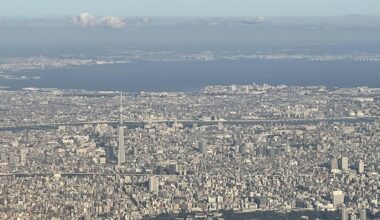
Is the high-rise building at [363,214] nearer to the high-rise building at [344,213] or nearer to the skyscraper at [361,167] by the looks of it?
the high-rise building at [344,213]

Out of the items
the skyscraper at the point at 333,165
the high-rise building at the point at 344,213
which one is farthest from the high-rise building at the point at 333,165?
the high-rise building at the point at 344,213

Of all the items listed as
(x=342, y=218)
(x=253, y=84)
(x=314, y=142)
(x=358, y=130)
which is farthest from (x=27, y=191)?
(x=253, y=84)

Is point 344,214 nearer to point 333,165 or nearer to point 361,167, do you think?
point 361,167

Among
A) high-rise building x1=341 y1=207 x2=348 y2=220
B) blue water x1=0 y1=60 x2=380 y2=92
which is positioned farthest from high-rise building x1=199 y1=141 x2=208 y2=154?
blue water x1=0 y1=60 x2=380 y2=92

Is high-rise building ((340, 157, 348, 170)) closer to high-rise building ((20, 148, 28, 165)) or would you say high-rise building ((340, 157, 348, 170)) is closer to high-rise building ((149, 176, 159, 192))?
high-rise building ((149, 176, 159, 192))

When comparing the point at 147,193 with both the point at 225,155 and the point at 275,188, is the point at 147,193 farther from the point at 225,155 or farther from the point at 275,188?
the point at 225,155

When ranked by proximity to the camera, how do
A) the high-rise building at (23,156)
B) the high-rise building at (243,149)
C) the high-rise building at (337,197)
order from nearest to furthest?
the high-rise building at (337,197) < the high-rise building at (23,156) < the high-rise building at (243,149)

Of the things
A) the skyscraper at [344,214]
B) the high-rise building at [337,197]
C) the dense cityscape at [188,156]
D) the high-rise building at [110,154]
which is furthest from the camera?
the high-rise building at [110,154]
